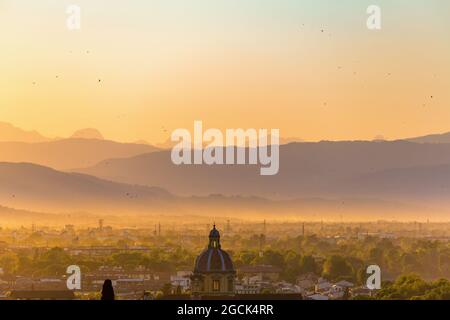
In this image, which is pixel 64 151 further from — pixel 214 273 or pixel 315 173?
pixel 214 273

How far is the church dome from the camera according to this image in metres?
54.3

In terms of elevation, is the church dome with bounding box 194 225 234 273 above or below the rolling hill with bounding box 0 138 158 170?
below

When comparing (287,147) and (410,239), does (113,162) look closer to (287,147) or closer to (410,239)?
(287,147)

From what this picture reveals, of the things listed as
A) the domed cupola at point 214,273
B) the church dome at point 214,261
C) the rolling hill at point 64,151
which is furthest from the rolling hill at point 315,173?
the domed cupola at point 214,273

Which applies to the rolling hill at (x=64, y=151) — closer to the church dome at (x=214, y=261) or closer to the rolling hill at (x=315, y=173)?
the rolling hill at (x=315, y=173)

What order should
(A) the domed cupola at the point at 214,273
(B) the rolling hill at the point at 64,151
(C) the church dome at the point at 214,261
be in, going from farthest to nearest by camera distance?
(B) the rolling hill at the point at 64,151 < (C) the church dome at the point at 214,261 < (A) the domed cupola at the point at 214,273

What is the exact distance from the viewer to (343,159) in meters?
162

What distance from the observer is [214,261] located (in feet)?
180

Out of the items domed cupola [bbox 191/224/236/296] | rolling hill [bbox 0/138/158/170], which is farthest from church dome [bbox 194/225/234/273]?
rolling hill [bbox 0/138/158/170]

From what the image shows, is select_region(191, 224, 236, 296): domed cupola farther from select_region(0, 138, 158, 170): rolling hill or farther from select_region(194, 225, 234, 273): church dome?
select_region(0, 138, 158, 170): rolling hill

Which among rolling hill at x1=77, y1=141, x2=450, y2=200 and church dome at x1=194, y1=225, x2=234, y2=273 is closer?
church dome at x1=194, y1=225, x2=234, y2=273

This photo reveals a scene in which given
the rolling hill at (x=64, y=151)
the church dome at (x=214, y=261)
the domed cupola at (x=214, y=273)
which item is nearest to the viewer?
the domed cupola at (x=214, y=273)

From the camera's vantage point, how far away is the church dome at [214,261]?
54.3 metres

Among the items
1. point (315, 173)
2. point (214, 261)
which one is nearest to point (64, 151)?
point (315, 173)
